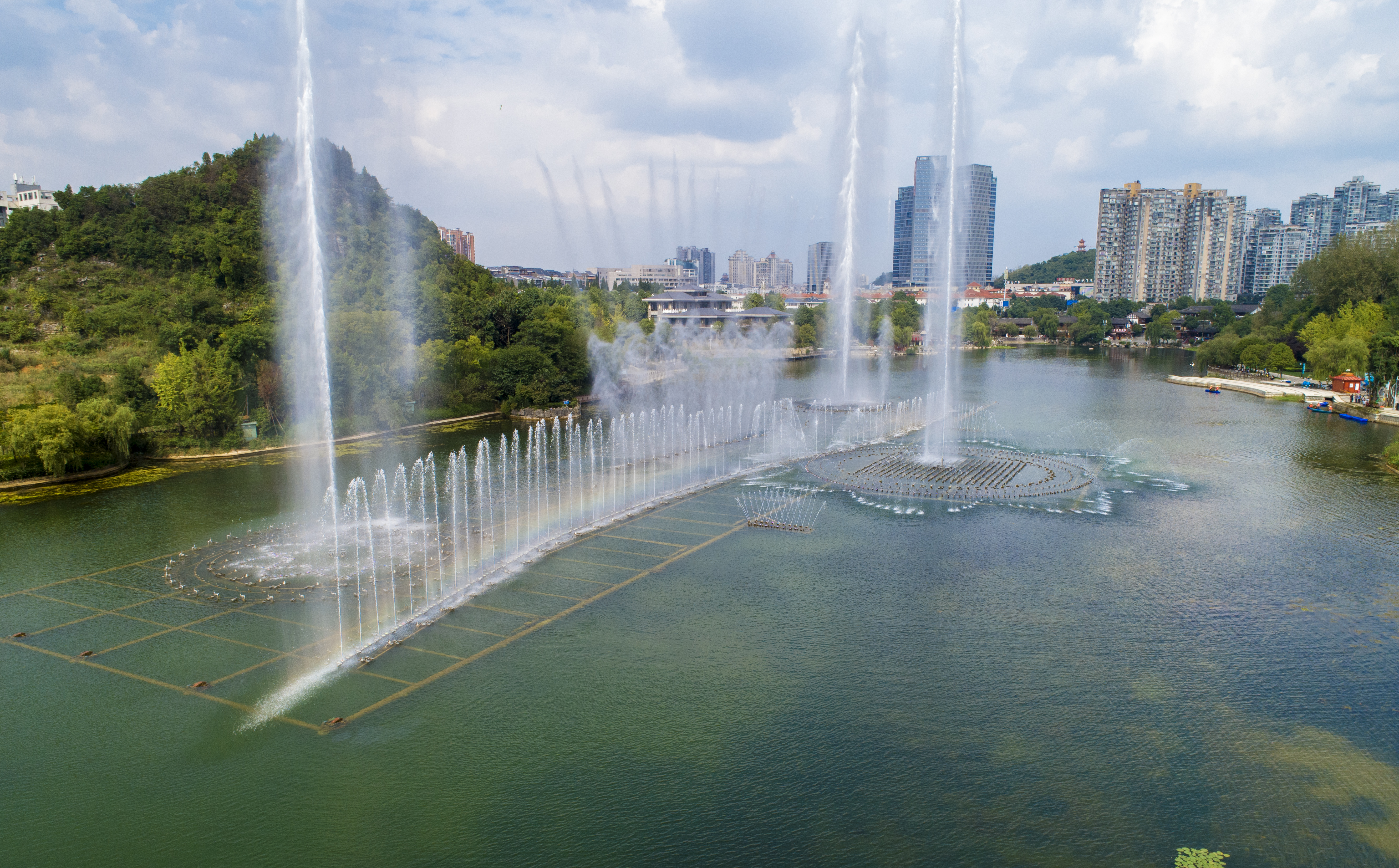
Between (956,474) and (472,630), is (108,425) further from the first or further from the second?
(956,474)

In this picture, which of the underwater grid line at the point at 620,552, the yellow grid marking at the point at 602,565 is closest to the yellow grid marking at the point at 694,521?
the underwater grid line at the point at 620,552

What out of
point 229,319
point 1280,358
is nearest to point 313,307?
point 229,319

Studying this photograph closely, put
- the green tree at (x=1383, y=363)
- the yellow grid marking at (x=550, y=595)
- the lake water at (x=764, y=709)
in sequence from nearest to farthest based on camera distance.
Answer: the lake water at (x=764, y=709)
the yellow grid marking at (x=550, y=595)
the green tree at (x=1383, y=363)

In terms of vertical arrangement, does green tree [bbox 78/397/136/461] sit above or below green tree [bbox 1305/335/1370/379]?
below

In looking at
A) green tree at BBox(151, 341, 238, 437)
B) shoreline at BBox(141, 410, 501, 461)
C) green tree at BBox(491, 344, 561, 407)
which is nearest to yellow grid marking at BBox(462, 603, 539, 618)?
shoreline at BBox(141, 410, 501, 461)

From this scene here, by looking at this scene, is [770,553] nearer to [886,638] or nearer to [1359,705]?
[886,638]

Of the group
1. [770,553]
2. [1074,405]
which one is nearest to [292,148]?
[770,553]

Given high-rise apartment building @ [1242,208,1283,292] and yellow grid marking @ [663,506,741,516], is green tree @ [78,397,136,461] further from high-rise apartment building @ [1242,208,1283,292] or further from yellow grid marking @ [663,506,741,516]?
high-rise apartment building @ [1242,208,1283,292]

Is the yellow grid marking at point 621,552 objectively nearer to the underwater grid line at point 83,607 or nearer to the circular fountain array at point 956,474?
the underwater grid line at point 83,607
